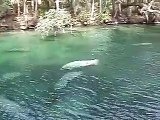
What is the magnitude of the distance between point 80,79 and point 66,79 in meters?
1.16

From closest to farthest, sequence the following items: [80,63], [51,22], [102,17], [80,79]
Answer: [80,79]
[80,63]
[51,22]
[102,17]

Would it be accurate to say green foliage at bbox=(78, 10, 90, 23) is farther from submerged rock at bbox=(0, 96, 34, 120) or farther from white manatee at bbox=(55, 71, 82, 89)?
submerged rock at bbox=(0, 96, 34, 120)

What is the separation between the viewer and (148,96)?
2428cm

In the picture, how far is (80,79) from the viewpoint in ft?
93.5

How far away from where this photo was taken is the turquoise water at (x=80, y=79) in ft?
72.9

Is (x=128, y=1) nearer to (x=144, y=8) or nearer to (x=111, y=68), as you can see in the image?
(x=144, y=8)

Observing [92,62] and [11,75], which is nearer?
[11,75]

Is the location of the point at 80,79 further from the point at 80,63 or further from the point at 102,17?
the point at 102,17

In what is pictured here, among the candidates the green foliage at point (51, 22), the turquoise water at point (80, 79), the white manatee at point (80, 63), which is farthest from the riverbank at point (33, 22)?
the white manatee at point (80, 63)

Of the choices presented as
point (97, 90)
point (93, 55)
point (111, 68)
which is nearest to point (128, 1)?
point (93, 55)

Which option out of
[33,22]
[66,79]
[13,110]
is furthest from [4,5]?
[13,110]

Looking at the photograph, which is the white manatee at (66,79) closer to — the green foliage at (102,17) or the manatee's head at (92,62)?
the manatee's head at (92,62)

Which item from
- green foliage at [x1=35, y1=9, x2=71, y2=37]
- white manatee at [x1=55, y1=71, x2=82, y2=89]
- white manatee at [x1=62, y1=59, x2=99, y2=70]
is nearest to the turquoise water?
white manatee at [x1=55, y1=71, x2=82, y2=89]

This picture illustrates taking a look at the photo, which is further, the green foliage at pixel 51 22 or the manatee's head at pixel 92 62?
the green foliage at pixel 51 22
